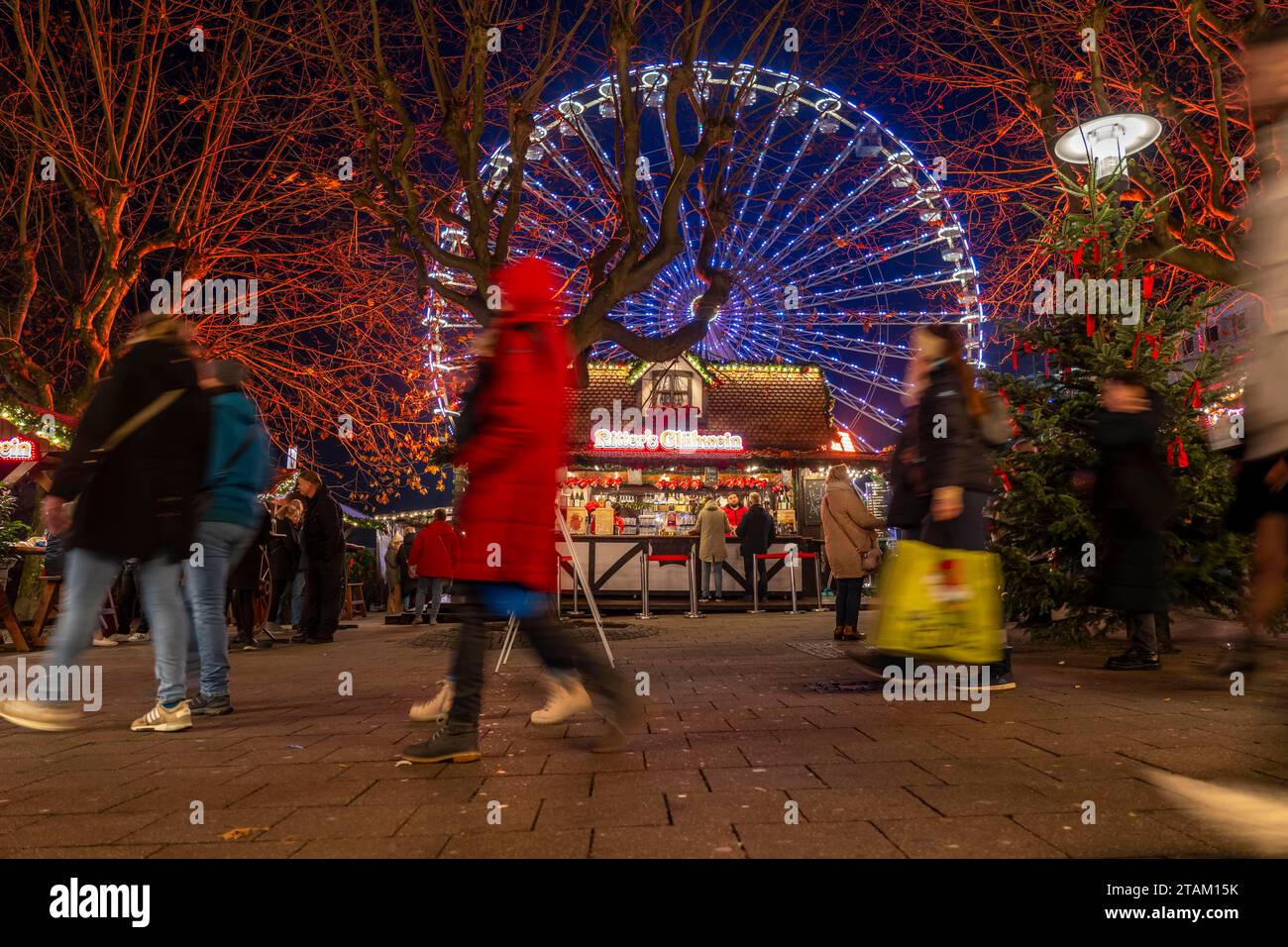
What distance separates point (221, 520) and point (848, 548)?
5.80 metres

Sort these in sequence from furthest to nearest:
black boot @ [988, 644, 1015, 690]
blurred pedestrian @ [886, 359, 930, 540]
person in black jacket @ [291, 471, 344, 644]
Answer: person in black jacket @ [291, 471, 344, 644], black boot @ [988, 644, 1015, 690], blurred pedestrian @ [886, 359, 930, 540]

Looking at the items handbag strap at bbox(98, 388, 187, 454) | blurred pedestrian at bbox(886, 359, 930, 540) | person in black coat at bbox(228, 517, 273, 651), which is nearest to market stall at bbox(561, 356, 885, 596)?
person in black coat at bbox(228, 517, 273, 651)

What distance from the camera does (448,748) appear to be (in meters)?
3.19

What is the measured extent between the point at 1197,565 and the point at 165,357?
6.75 meters

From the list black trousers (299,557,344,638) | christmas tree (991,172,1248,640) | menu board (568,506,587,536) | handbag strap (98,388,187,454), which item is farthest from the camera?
menu board (568,506,587,536)

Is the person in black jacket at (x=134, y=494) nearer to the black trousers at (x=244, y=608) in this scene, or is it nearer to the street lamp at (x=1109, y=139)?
the black trousers at (x=244, y=608)

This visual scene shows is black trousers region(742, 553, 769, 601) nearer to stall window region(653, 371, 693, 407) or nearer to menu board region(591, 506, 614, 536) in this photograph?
menu board region(591, 506, 614, 536)

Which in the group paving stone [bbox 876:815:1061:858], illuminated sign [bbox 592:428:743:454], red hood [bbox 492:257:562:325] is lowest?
paving stone [bbox 876:815:1061:858]

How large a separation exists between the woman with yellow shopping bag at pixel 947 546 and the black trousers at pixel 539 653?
1422 millimetres

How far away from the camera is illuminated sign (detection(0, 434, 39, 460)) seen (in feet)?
54.9

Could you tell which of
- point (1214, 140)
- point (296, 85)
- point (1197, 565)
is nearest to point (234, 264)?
point (296, 85)

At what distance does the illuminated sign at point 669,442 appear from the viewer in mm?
21000

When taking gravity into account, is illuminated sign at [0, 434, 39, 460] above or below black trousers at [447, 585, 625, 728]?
above
